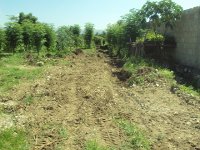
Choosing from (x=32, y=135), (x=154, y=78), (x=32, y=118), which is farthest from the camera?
(x=154, y=78)

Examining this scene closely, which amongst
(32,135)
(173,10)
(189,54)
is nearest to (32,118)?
(32,135)

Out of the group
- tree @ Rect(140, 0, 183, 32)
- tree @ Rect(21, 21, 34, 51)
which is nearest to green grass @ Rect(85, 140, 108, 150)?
tree @ Rect(140, 0, 183, 32)

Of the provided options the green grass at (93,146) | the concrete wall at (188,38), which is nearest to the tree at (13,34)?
the concrete wall at (188,38)

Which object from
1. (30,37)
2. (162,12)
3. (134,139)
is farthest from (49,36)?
(134,139)

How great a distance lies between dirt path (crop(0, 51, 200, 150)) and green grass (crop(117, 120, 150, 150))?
127mm

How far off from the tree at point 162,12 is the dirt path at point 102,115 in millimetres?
5870

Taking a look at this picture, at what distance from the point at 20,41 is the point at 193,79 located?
1459cm

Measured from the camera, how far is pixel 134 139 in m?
6.31

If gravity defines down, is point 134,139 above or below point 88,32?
below

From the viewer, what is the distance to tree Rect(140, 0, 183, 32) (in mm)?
15805

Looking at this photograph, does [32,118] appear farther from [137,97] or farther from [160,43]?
[160,43]

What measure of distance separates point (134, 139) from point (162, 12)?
11.2 metres

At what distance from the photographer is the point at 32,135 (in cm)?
664

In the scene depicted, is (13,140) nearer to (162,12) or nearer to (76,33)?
(162,12)
